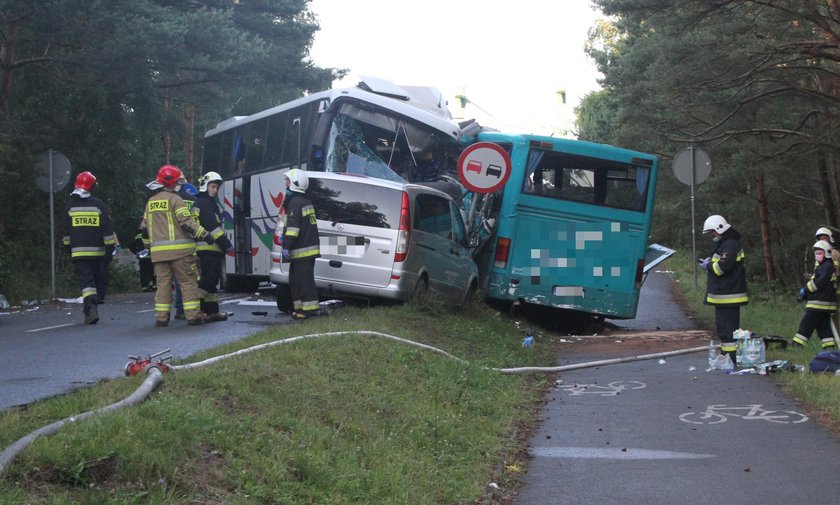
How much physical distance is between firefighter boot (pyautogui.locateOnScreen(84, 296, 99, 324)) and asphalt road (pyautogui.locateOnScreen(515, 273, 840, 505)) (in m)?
6.15

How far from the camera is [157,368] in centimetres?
700

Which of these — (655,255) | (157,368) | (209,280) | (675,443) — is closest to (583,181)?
(655,255)

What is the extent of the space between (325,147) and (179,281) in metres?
4.70

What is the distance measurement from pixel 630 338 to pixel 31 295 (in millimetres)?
12407

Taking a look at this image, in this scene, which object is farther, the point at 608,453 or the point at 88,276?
the point at 88,276

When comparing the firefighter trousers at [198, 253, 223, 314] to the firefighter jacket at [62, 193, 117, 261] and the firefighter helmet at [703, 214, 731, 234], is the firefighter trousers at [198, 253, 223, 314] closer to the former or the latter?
the firefighter jacket at [62, 193, 117, 261]

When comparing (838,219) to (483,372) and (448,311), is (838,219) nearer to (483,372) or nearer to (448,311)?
(448,311)

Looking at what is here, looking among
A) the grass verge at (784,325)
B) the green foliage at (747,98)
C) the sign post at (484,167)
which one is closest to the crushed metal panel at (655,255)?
the grass verge at (784,325)

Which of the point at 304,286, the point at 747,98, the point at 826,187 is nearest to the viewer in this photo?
the point at 304,286

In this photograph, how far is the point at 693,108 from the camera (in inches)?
997

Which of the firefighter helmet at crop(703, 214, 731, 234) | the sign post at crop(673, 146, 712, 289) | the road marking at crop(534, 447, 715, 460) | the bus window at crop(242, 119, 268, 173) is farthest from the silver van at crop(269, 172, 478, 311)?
the sign post at crop(673, 146, 712, 289)

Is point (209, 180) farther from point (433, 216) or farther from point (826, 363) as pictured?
point (826, 363)

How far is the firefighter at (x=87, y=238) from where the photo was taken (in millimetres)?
14195

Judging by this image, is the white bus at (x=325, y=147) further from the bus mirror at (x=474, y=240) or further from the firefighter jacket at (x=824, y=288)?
the firefighter jacket at (x=824, y=288)
